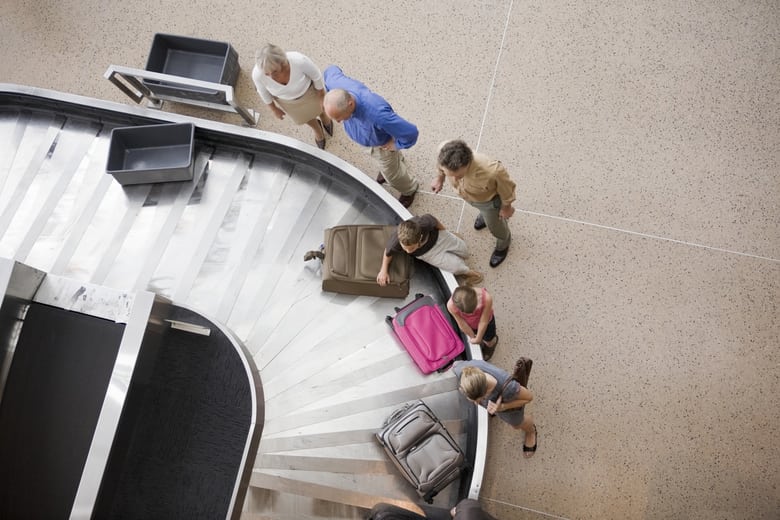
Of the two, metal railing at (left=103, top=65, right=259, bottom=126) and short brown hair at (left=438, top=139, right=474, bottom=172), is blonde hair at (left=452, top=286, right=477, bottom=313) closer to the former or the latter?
short brown hair at (left=438, top=139, right=474, bottom=172)

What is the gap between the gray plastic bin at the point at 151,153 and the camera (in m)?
4.73

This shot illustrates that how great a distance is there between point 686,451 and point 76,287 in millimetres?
4435

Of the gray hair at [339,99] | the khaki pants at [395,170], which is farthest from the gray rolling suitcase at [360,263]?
the gray hair at [339,99]

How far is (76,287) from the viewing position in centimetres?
291

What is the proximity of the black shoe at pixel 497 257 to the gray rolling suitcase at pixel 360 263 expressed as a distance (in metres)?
0.79

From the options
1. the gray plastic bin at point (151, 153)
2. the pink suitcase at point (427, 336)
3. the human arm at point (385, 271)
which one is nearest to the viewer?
the human arm at point (385, 271)

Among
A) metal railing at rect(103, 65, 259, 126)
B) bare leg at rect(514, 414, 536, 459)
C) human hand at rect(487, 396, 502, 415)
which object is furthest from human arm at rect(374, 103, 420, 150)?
bare leg at rect(514, 414, 536, 459)

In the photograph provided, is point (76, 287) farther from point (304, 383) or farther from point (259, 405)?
point (304, 383)

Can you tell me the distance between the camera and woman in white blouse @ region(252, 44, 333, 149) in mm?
3699

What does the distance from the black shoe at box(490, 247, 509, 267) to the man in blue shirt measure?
1.25 metres

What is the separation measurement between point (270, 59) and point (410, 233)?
148 cm

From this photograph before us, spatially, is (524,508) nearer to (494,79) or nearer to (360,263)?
(360,263)

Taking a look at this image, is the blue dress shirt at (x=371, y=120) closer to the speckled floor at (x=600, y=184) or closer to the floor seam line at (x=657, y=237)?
the speckled floor at (x=600, y=184)

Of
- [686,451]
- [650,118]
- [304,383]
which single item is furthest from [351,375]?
[650,118]
